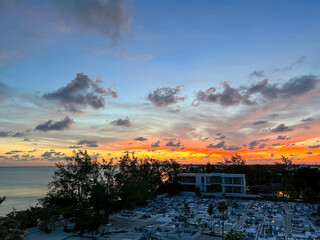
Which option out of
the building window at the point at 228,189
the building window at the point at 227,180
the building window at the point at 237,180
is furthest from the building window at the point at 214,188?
the building window at the point at 237,180

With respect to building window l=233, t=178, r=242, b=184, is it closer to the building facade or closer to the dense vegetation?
the building facade

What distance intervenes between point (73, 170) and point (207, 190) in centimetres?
3801

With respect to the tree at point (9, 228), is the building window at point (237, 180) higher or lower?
higher

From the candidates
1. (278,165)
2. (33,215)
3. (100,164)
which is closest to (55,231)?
(33,215)

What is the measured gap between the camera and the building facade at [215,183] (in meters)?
63.1

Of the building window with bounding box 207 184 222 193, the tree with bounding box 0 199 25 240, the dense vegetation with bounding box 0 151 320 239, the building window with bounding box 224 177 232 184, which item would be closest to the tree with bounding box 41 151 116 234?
the dense vegetation with bounding box 0 151 320 239

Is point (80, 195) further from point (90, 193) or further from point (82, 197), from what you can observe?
point (90, 193)

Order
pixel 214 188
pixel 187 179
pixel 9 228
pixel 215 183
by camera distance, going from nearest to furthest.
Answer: pixel 9 228
pixel 214 188
pixel 215 183
pixel 187 179

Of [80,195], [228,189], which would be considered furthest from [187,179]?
[80,195]

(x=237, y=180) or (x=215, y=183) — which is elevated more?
(x=237, y=180)

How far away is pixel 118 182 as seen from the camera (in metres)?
43.2

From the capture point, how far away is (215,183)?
217ft

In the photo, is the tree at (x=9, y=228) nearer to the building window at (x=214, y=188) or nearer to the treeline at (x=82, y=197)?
the treeline at (x=82, y=197)

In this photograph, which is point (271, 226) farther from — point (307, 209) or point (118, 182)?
point (118, 182)
